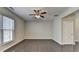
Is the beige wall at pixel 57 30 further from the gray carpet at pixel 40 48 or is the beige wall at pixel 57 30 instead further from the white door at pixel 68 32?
the gray carpet at pixel 40 48

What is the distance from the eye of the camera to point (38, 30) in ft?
40.1

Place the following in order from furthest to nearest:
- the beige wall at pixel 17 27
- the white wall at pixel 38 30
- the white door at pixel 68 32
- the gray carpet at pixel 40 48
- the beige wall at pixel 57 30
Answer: the white wall at pixel 38 30, the beige wall at pixel 57 30, the white door at pixel 68 32, the gray carpet at pixel 40 48, the beige wall at pixel 17 27

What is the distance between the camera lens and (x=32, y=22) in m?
→ 12.2

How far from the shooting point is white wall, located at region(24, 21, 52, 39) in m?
12.0

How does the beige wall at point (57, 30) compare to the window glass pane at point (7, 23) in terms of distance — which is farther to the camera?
the beige wall at point (57, 30)

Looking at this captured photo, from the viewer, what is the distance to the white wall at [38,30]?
1199 centimetres

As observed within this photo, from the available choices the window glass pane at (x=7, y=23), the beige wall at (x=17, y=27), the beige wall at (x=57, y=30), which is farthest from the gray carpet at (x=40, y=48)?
the window glass pane at (x=7, y=23)

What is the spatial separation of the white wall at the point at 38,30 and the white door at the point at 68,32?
4462 millimetres

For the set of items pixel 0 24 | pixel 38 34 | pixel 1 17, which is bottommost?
pixel 38 34

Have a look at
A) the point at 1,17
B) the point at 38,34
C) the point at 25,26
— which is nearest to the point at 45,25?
the point at 38,34

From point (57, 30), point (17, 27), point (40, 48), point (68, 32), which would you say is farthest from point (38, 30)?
point (40, 48)
